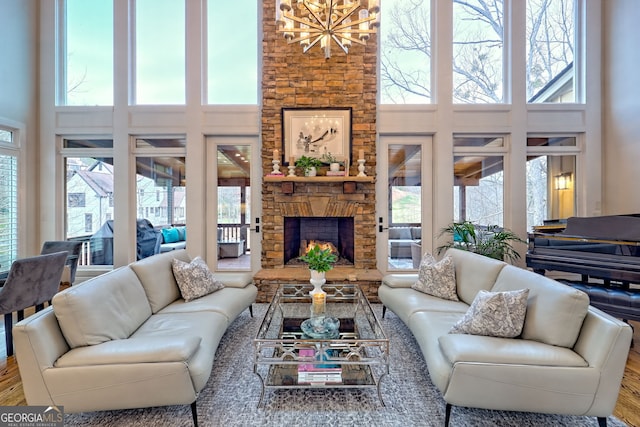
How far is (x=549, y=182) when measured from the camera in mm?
4547

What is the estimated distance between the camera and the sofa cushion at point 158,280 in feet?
8.21

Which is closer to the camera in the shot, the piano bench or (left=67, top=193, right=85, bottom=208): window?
the piano bench

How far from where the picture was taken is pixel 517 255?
4223 mm

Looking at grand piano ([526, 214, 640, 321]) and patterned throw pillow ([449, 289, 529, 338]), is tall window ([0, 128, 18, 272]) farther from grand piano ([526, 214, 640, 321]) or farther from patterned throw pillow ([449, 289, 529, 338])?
grand piano ([526, 214, 640, 321])

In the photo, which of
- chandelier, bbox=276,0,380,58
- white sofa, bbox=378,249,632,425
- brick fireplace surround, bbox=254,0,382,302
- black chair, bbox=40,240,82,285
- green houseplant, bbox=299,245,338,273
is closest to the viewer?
white sofa, bbox=378,249,632,425

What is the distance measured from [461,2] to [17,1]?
6.62 metres

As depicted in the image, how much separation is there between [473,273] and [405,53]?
359 cm

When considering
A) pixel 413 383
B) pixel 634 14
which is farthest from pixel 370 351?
pixel 634 14

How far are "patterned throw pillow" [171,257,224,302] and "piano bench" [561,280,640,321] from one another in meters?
3.64

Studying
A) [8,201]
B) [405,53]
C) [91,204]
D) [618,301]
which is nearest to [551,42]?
[405,53]

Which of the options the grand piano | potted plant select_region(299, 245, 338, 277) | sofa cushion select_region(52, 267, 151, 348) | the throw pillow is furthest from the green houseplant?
the throw pillow

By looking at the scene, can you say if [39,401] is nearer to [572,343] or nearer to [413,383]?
[413,383]

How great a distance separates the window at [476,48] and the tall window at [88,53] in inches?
216

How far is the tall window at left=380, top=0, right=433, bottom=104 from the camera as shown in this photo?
450 cm
